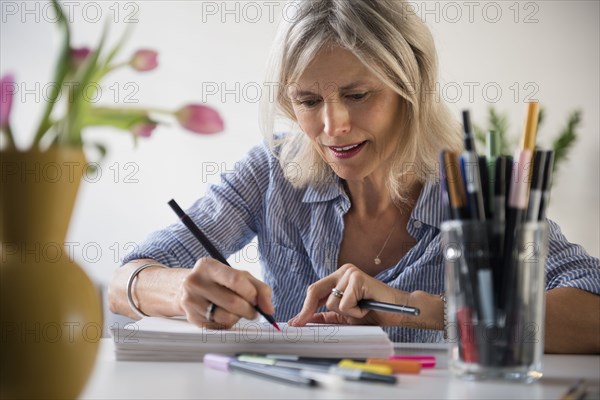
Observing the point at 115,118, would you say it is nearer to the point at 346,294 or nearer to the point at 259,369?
the point at 259,369

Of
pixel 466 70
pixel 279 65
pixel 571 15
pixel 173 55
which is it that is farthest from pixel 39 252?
pixel 571 15

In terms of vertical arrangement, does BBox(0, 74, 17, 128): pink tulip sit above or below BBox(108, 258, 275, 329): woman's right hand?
above

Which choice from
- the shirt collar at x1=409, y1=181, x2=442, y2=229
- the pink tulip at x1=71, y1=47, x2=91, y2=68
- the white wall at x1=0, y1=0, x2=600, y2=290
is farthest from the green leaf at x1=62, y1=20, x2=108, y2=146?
the white wall at x1=0, y1=0, x2=600, y2=290

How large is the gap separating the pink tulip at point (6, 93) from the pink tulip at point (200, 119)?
0.11 metres

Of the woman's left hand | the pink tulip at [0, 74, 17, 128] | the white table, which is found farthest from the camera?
the woman's left hand

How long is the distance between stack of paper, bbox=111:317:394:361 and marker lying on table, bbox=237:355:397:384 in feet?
0.23

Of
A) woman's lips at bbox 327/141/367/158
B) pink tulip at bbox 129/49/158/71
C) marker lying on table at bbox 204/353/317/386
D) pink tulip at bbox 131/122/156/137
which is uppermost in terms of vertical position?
woman's lips at bbox 327/141/367/158

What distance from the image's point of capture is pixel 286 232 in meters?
1.71

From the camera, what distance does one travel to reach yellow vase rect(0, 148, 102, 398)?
2.07 feet

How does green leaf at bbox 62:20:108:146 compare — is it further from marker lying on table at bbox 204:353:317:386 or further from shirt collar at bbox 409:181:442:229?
shirt collar at bbox 409:181:442:229

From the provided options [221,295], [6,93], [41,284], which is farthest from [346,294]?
[6,93]

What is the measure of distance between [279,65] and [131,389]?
0.87m

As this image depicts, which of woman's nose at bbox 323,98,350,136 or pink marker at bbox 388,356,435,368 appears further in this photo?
woman's nose at bbox 323,98,350,136

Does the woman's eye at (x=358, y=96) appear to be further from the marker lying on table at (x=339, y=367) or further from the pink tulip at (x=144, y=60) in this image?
the pink tulip at (x=144, y=60)
